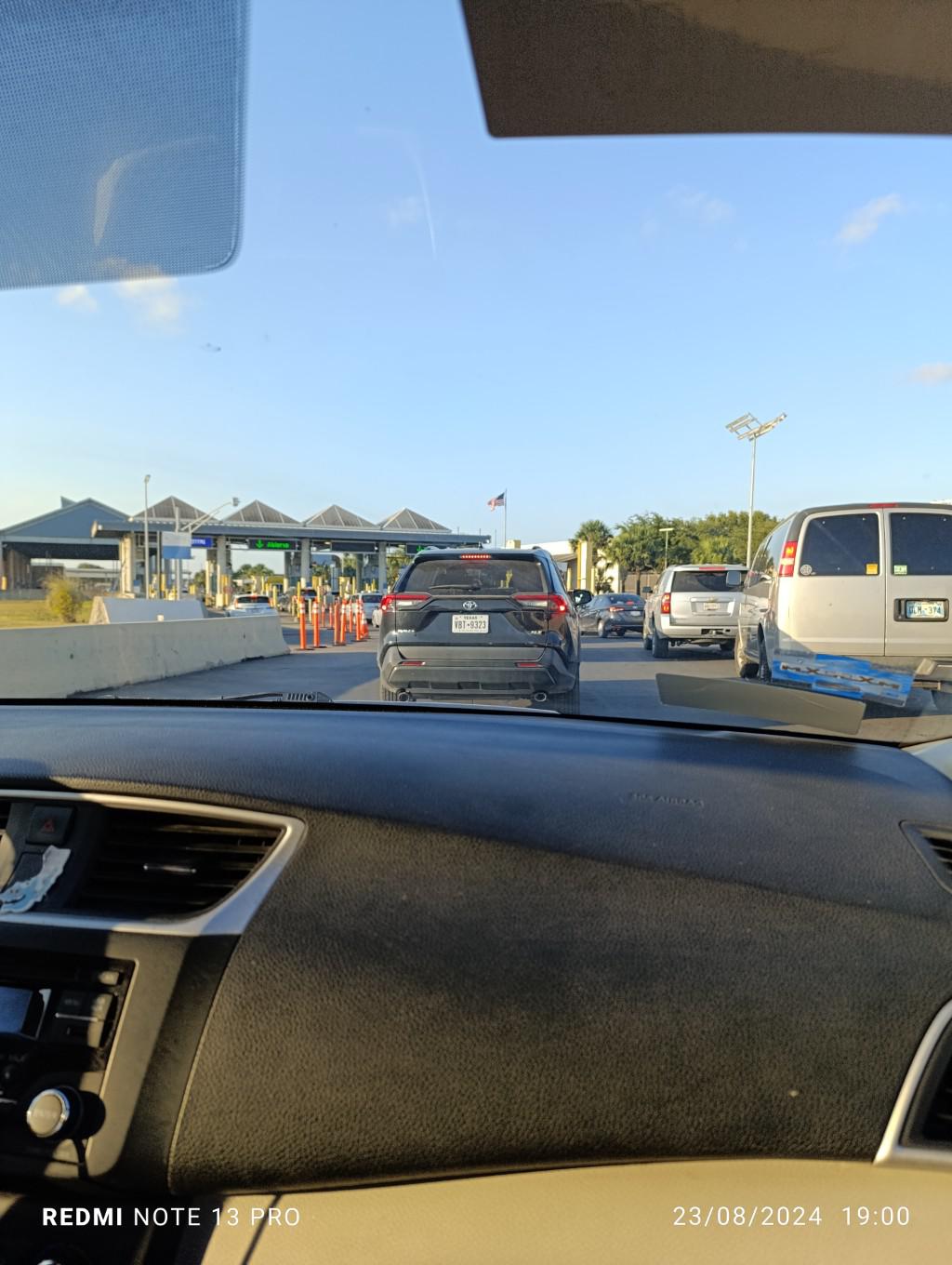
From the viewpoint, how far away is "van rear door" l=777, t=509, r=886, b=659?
23.0ft

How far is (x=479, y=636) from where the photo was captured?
669 cm

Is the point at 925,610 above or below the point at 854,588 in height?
below

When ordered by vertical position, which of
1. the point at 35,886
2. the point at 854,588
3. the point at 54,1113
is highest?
the point at 854,588

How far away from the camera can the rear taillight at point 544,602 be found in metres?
6.75

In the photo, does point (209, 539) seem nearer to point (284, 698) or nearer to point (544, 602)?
point (544, 602)

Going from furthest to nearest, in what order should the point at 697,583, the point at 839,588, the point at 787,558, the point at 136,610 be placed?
the point at 136,610 → the point at 697,583 → the point at 787,558 → the point at 839,588

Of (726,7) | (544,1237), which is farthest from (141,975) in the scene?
(726,7)

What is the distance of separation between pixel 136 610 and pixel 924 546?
37.6ft

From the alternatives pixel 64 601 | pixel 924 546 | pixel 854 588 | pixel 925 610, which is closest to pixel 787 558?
pixel 854 588

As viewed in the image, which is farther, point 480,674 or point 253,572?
point 253,572

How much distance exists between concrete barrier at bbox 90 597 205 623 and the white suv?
21.5ft

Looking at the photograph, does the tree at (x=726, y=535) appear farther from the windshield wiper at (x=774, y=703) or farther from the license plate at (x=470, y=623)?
the windshield wiper at (x=774, y=703)

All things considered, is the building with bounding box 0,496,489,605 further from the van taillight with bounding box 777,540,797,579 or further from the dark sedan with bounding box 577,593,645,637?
the dark sedan with bounding box 577,593,645,637

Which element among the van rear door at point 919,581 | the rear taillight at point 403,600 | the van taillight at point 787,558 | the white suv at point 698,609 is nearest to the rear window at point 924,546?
the van rear door at point 919,581
